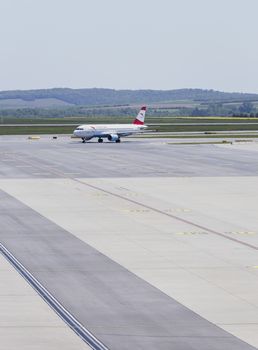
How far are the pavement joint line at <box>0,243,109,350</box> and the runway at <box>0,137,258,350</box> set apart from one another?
0.83ft

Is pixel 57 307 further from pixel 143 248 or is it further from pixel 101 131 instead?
pixel 101 131

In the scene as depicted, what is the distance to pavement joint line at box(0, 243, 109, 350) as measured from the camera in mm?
27453

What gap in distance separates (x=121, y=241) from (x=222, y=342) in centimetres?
1884

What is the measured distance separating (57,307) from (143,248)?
1272 centimetres

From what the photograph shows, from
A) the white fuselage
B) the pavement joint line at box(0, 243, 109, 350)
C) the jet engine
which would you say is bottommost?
the jet engine

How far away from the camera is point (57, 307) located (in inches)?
1242

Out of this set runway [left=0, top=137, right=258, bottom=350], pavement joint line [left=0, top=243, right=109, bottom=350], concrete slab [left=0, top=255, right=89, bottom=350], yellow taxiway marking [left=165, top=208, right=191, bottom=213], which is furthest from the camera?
yellow taxiway marking [left=165, top=208, right=191, bottom=213]

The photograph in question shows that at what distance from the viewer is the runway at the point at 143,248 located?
29422 mm

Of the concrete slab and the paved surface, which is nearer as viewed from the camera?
the concrete slab

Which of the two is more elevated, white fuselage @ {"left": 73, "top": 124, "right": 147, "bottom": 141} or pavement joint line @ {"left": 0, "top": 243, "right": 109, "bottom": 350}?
pavement joint line @ {"left": 0, "top": 243, "right": 109, "bottom": 350}

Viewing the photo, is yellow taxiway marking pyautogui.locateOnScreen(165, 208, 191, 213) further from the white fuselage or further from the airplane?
the white fuselage

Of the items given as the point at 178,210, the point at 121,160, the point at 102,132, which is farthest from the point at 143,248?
the point at 102,132

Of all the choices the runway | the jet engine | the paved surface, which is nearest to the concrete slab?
the runway

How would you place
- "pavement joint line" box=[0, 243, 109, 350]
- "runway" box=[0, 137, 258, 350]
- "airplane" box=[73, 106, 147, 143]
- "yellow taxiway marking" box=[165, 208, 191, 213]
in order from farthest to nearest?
"airplane" box=[73, 106, 147, 143], "yellow taxiway marking" box=[165, 208, 191, 213], "runway" box=[0, 137, 258, 350], "pavement joint line" box=[0, 243, 109, 350]
